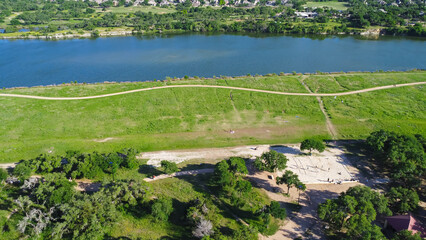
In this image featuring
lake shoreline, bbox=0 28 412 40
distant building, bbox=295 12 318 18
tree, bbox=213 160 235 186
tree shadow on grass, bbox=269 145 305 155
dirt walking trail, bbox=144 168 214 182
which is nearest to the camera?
tree, bbox=213 160 235 186

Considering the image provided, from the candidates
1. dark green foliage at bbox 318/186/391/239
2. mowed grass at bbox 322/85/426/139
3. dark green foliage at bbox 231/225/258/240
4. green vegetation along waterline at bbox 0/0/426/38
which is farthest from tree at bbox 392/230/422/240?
green vegetation along waterline at bbox 0/0/426/38

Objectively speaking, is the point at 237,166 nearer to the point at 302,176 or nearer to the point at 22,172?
the point at 302,176

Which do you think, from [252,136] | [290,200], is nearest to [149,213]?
[290,200]

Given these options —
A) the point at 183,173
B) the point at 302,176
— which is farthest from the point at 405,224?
the point at 183,173

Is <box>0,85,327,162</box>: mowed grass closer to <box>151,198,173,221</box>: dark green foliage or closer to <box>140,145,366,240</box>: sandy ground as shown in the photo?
<box>140,145,366,240</box>: sandy ground

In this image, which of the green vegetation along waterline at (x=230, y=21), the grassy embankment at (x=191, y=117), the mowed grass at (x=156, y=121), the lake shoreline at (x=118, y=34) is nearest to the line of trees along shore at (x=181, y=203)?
the grassy embankment at (x=191, y=117)

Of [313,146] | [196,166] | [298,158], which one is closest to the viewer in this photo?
[196,166]
